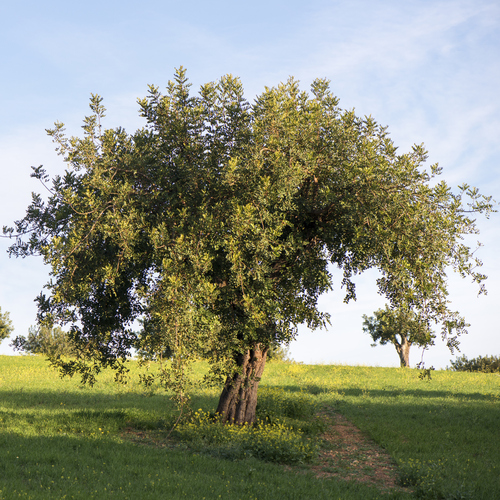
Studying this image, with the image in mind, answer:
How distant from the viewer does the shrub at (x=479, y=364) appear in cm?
6950

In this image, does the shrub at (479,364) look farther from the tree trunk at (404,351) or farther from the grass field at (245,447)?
the grass field at (245,447)

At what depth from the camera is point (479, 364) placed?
2830 inches

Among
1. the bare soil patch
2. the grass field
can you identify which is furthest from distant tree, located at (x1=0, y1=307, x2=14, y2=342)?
the bare soil patch

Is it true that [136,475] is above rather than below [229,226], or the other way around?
below

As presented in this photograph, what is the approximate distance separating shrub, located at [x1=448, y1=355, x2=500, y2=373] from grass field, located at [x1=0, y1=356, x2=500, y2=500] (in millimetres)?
39910

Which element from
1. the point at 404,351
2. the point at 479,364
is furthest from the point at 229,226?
the point at 479,364

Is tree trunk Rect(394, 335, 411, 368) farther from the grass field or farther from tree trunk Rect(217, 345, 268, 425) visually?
tree trunk Rect(217, 345, 268, 425)

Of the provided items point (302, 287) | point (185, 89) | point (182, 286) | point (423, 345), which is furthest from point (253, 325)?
point (185, 89)

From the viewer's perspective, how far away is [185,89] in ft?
65.1

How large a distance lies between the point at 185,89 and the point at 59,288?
9.11 metres

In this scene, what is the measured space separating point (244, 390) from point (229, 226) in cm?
845

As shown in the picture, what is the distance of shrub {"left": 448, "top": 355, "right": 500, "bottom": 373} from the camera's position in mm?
69500

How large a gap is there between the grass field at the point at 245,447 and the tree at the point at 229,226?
2806 mm

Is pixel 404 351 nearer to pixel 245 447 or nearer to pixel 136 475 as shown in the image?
pixel 245 447
